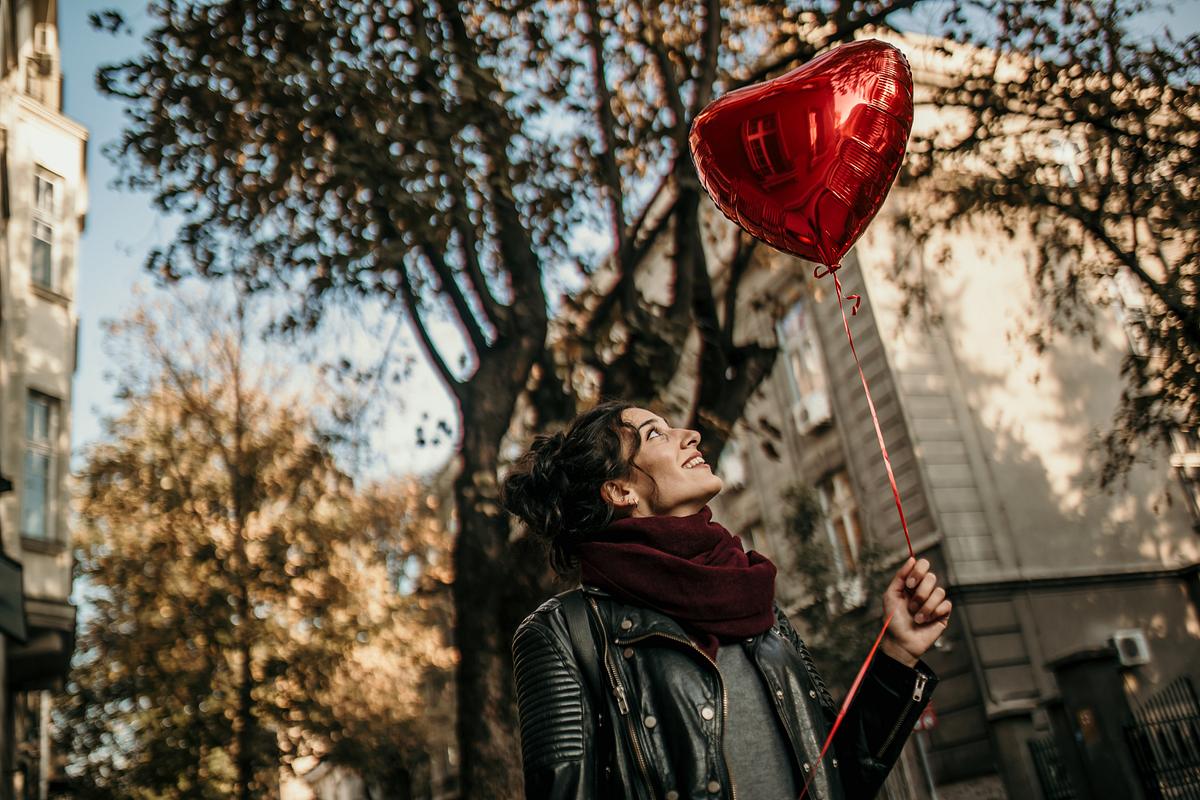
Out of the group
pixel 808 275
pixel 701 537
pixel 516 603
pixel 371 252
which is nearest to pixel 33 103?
pixel 371 252

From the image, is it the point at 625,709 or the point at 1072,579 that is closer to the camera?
the point at 625,709

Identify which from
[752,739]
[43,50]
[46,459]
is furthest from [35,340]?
[752,739]

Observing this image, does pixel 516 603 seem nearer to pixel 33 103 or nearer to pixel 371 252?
pixel 371 252

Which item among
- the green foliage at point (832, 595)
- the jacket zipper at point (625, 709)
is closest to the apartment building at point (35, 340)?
the green foliage at point (832, 595)

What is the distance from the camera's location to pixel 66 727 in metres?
24.6

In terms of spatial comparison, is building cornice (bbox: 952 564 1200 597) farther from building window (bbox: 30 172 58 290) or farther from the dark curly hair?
the dark curly hair

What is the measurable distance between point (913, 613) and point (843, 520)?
19.4 m

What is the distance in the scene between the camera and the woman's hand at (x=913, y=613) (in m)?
2.62

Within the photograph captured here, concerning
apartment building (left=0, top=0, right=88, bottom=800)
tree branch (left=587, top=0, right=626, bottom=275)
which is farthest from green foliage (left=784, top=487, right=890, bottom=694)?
apartment building (left=0, top=0, right=88, bottom=800)

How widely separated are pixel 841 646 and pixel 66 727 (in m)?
17.7

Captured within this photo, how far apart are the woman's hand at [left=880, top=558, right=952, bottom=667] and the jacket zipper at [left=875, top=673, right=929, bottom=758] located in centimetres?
5

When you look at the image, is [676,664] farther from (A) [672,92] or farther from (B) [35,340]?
(B) [35,340]

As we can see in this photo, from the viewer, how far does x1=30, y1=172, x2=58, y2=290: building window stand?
1692cm

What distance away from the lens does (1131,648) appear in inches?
710
